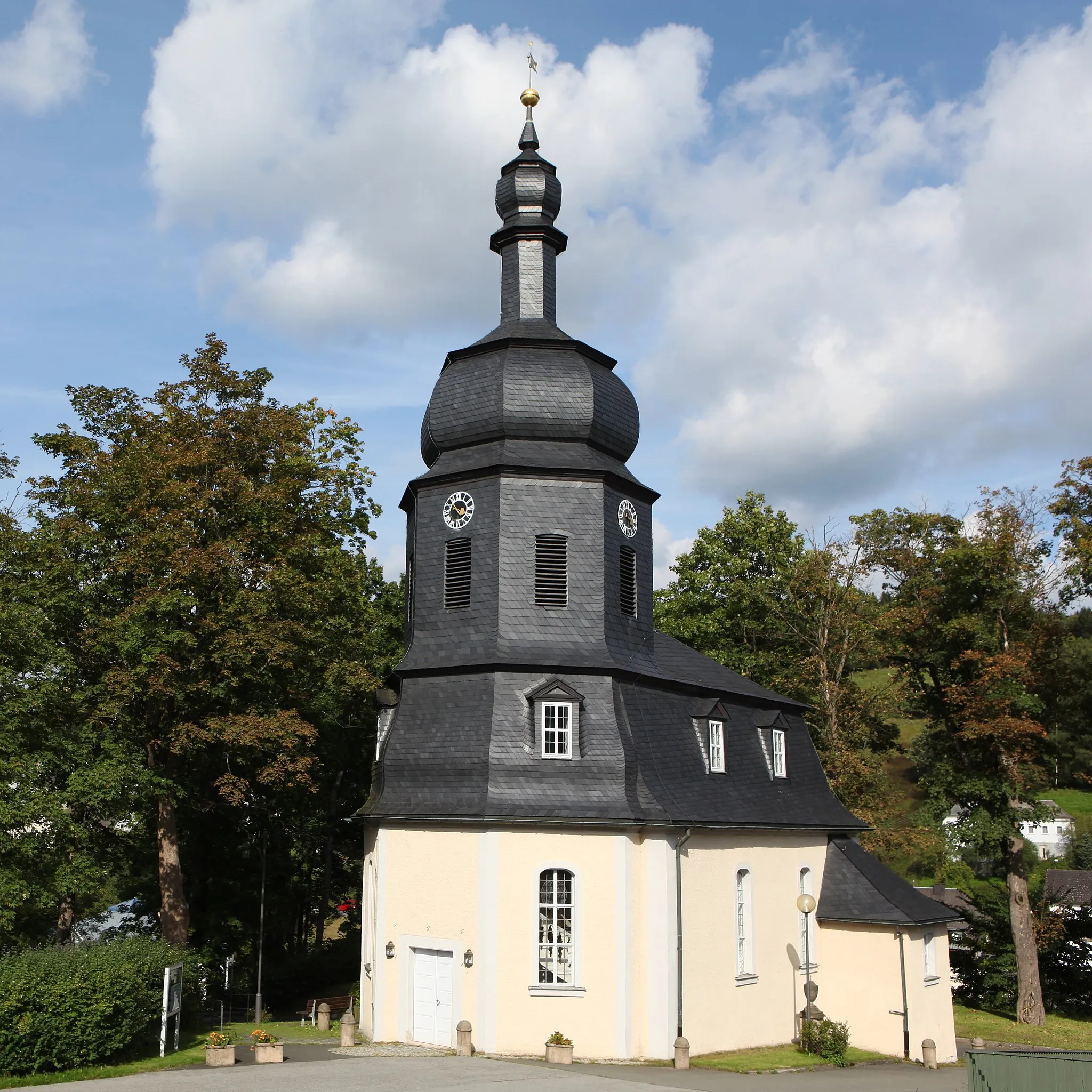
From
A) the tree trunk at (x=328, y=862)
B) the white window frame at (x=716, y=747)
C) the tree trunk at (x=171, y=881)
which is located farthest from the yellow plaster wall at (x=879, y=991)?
the tree trunk at (x=328, y=862)

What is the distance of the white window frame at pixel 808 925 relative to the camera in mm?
24344

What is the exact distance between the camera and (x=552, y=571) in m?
22.2

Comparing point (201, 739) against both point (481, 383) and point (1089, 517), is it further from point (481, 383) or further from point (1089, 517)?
point (1089, 517)

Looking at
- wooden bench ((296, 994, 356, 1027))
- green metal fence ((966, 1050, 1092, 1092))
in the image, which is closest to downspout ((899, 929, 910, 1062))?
green metal fence ((966, 1050, 1092, 1092))

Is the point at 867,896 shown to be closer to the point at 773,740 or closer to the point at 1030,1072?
the point at 773,740

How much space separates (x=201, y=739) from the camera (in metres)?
23.5

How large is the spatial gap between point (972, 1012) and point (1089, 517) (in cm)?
1584

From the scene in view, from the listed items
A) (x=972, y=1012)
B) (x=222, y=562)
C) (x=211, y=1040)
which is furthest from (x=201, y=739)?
(x=972, y=1012)

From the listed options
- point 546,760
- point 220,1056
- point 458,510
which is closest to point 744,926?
point 546,760

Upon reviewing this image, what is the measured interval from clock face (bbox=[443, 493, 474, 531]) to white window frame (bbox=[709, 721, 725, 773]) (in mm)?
7035

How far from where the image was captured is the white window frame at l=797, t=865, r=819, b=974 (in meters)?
24.3

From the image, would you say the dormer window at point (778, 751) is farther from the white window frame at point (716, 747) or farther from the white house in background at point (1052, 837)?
the white house in background at point (1052, 837)

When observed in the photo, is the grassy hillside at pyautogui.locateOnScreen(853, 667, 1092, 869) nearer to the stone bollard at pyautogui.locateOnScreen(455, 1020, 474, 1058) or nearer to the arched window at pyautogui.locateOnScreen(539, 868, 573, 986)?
the arched window at pyautogui.locateOnScreen(539, 868, 573, 986)

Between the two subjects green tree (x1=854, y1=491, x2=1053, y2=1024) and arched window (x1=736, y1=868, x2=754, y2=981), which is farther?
green tree (x1=854, y1=491, x2=1053, y2=1024)
